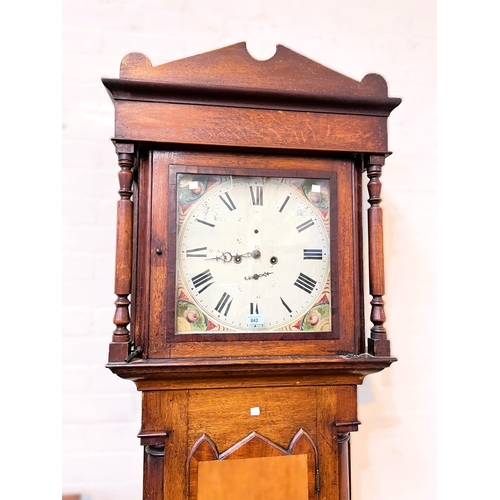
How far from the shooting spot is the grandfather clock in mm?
793

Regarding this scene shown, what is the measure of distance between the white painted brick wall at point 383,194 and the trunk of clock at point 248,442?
1.09 ft

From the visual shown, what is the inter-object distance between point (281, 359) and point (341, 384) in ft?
0.50

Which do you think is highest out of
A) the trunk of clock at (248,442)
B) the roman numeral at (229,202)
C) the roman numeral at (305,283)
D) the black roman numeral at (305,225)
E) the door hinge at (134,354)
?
the roman numeral at (229,202)

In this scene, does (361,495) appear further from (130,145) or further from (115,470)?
(130,145)

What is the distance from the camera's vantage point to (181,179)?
0.84 meters

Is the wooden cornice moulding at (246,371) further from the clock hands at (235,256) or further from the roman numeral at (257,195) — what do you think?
the roman numeral at (257,195)

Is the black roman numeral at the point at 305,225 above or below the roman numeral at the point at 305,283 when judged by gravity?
above

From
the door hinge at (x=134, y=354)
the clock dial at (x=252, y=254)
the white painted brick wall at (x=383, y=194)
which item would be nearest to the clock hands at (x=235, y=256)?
the clock dial at (x=252, y=254)

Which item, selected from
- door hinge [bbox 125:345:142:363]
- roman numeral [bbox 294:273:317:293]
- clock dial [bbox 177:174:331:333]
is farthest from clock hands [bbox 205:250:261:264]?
door hinge [bbox 125:345:142:363]

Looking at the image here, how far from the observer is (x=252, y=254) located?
0.85 meters

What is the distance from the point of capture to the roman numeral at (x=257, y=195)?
33.8 inches

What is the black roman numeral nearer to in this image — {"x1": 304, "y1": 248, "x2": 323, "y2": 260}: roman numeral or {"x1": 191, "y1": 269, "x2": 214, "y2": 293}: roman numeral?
{"x1": 304, "y1": 248, "x2": 323, "y2": 260}: roman numeral

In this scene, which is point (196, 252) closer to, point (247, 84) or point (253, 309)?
point (253, 309)

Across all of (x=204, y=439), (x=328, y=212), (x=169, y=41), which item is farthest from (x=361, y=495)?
(x=169, y=41)
